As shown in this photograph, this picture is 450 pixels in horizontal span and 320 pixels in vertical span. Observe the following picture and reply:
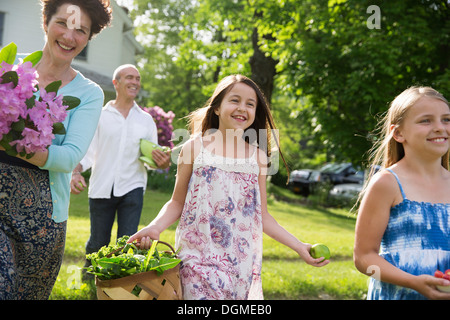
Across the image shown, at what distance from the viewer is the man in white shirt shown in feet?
15.9

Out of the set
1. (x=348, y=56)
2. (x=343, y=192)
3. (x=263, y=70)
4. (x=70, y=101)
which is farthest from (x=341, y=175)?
(x=70, y=101)

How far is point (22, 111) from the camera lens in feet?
6.71

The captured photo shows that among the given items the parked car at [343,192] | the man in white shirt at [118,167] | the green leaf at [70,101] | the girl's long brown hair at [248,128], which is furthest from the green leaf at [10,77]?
the parked car at [343,192]

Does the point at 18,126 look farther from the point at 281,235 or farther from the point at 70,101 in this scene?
the point at 281,235

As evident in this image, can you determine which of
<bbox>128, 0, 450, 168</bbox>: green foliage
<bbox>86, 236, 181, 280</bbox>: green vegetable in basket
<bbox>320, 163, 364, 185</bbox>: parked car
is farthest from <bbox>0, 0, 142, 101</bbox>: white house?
<bbox>86, 236, 181, 280</bbox>: green vegetable in basket

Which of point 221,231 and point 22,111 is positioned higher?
point 22,111

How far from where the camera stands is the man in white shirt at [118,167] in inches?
191

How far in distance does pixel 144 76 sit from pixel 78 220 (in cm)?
2375

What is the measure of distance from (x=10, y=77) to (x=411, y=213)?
1982 mm

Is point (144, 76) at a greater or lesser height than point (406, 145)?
greater

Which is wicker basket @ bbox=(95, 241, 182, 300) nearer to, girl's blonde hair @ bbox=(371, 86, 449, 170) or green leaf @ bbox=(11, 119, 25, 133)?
green leaf @ bbox=(11, 119, 25, 133)
